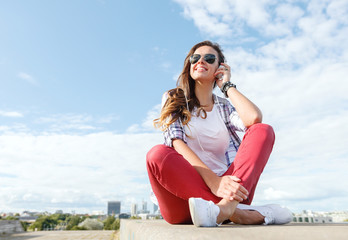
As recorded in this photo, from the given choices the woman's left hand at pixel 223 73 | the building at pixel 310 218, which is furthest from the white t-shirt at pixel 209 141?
the building at pixel 310 218

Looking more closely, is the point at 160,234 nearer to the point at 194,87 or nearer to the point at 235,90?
the point at 235,90

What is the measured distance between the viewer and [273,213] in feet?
6.84

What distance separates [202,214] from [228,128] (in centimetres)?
129

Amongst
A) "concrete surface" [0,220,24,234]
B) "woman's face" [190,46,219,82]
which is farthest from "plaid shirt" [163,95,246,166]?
"concrete surface" [0,220,24,234]

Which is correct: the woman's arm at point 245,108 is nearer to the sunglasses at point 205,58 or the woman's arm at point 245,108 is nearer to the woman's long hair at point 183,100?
the woman's long hair at point 183,100

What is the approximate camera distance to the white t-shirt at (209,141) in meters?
2.50

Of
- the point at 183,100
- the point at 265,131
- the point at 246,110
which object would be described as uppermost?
the point at 183,100

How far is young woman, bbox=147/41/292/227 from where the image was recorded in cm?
184

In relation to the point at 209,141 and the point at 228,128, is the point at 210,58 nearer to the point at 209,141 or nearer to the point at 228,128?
the point at 228,128

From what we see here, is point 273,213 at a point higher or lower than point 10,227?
lower

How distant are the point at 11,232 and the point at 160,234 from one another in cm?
1920

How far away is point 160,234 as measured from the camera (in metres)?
1.18

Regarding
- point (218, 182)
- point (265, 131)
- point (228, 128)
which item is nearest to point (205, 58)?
point (228, 128)

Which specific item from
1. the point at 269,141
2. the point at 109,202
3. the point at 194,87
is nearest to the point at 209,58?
the point at 194,87
